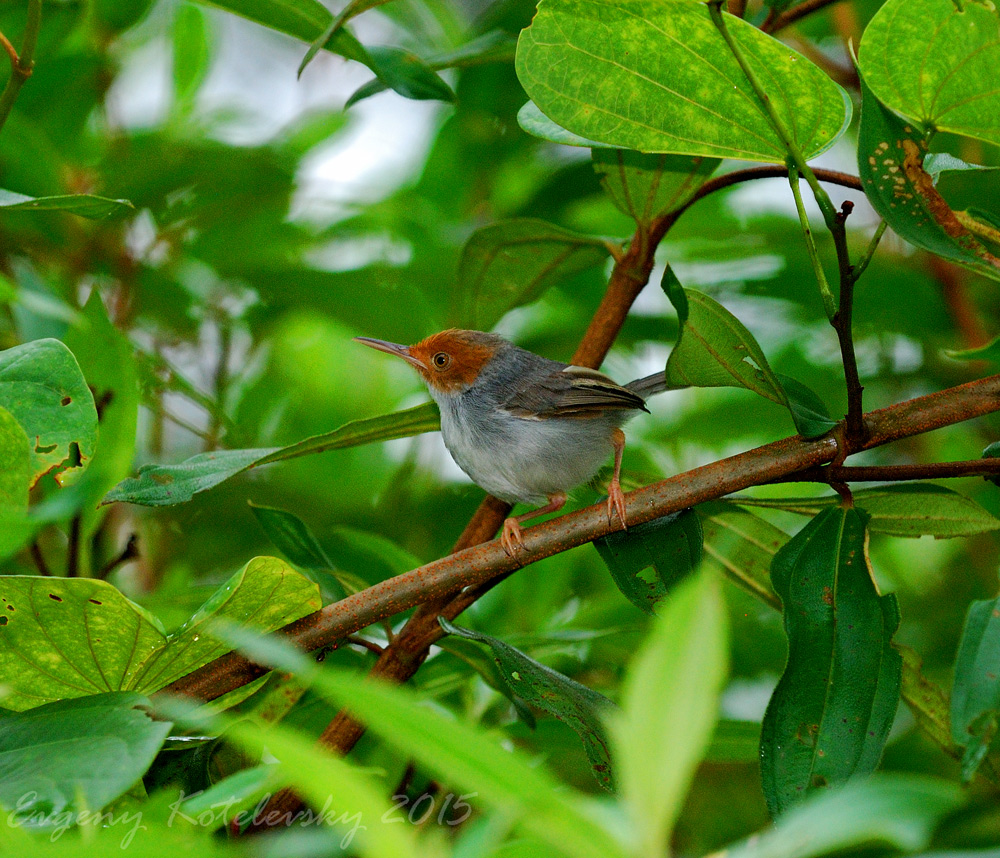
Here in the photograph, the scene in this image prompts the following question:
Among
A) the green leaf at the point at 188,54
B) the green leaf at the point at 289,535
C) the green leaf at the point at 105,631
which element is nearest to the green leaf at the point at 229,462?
the green leaf at the point at 289,535

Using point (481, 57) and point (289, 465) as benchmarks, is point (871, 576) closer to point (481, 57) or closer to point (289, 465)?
point (481, 57)

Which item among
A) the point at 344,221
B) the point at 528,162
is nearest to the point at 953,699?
the point at 344,221

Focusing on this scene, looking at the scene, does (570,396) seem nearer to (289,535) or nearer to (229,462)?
(289,535)

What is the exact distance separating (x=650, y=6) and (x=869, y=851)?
2059 millimetres

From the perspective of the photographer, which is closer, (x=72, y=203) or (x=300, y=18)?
(x=72, y=203)

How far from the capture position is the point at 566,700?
1.65m

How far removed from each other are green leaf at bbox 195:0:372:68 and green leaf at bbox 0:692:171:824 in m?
1.32

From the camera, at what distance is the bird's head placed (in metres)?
3.36

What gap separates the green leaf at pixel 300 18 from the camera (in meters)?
1.95

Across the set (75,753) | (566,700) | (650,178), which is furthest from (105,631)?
(650,178)

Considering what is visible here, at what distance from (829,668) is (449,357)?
6.63 ft

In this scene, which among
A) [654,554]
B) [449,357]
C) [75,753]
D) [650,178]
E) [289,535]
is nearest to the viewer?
[75,753]

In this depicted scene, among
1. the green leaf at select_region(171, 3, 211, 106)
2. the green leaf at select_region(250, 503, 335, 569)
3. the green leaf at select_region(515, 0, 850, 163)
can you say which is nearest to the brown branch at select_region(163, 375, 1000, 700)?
the green leaf at select_region(250, 503, 335, 569)

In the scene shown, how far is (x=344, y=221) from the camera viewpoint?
3.56m
